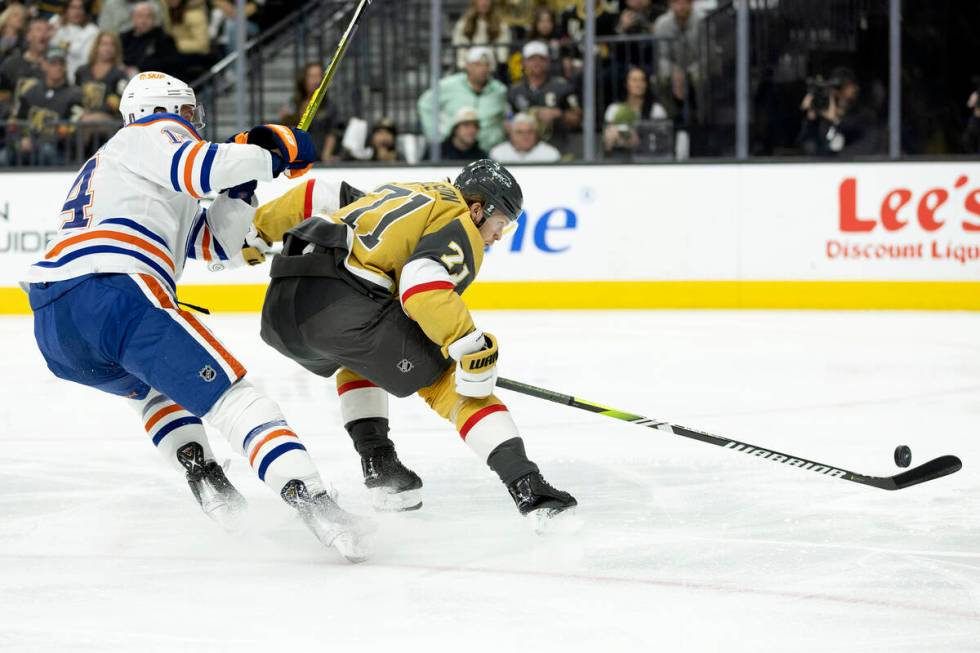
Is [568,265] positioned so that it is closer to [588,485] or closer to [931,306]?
[931,306]

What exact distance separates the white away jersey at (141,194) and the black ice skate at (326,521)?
521mm

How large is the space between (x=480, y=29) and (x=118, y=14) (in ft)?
7.58

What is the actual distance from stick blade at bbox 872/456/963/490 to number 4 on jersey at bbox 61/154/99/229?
183cm

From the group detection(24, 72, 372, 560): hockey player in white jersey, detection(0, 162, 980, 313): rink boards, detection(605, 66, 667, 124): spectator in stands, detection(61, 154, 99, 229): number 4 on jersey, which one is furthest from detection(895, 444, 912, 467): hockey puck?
detection(605, 66, 667, 124): spectator in stands

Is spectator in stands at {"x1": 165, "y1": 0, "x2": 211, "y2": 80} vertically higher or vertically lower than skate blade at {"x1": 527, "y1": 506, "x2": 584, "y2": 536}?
higher

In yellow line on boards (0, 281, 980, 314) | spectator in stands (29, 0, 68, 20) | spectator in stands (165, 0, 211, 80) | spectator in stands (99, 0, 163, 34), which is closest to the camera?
yellow line on boards (0, 281, 980, 314)

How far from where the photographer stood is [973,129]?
717 cm

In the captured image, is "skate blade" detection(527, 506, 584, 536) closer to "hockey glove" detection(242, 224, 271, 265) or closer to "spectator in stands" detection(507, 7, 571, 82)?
"hockey glove" detection(242, 224, 271, 265)

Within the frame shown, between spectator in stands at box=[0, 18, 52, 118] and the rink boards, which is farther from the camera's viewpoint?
spectator in stands at box=[0, 18, 52, 118]

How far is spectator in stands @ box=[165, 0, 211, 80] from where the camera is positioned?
8.18 metres

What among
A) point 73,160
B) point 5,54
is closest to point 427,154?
point 73,160

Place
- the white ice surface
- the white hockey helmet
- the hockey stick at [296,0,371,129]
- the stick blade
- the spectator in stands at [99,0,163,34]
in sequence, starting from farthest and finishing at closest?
1. the spectator in stands at [99,0,163,34]
2. the hockey stick at [296,0,371,129]
3. the stick blade
4. the white hockey helmet
5. the white ice surface

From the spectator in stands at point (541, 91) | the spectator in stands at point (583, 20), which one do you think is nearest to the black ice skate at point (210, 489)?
the spectator in stands at point (541, 91)

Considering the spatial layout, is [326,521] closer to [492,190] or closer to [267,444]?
[267,444]
